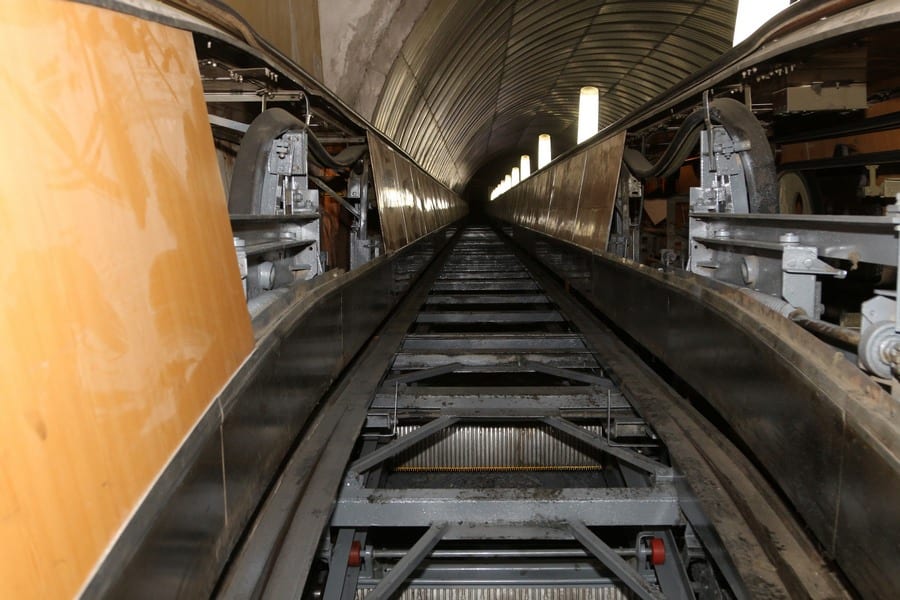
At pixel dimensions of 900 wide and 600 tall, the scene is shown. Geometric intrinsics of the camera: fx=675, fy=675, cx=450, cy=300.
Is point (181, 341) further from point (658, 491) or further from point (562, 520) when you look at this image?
point (658, 491)

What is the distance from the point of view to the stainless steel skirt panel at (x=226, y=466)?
1.21 m

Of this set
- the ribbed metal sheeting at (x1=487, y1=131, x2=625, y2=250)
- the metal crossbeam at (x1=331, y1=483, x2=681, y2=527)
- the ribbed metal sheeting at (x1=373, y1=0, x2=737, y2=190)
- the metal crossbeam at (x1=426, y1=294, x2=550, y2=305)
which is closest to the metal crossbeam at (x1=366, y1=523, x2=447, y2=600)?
the metal crossbeam at (x1=331, y1=483, x2=681, y2=527)

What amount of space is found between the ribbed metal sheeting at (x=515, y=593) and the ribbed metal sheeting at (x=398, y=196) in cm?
377

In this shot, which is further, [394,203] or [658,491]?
[394,203]

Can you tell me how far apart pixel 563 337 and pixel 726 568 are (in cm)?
278

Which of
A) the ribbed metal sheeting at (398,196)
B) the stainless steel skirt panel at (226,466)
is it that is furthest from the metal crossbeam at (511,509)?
the ribbed metal sheeting at (398,196)

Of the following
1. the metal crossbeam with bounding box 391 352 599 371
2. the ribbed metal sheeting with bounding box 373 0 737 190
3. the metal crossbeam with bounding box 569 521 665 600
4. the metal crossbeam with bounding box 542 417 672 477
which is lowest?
the metal crossbeam with bounding box 569 521 665 600

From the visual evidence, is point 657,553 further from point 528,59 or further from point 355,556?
point 528,59

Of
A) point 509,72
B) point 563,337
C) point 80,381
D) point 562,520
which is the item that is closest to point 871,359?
point 562,520

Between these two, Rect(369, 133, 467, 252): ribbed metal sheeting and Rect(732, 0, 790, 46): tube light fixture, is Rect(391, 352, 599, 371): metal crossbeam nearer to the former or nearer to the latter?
Rect(369, 133, 467, 252): ribbed metal sheeting

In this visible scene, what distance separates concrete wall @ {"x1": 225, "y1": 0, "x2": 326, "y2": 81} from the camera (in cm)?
550

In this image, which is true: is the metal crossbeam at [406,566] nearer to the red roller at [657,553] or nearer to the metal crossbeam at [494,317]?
the red roller at [657,553]

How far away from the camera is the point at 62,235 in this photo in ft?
3.57

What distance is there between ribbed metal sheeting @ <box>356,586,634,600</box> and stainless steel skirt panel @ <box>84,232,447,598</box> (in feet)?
2.34
